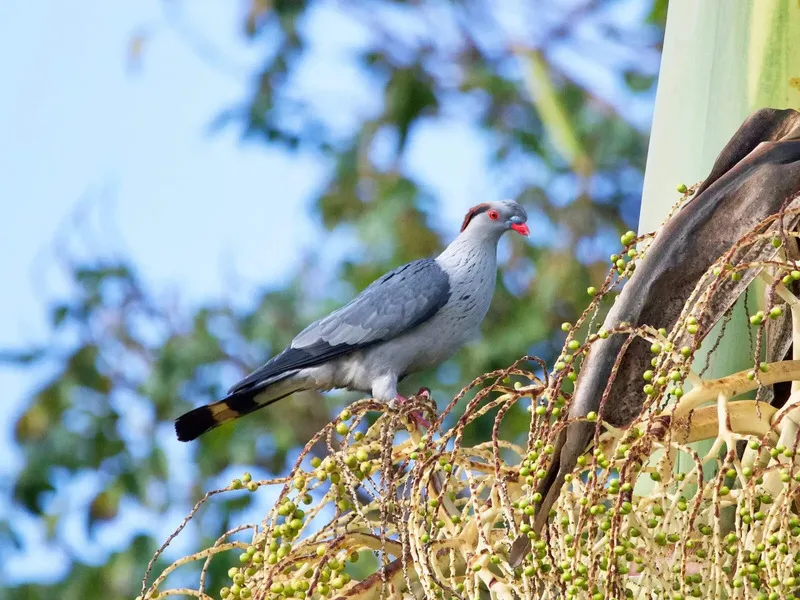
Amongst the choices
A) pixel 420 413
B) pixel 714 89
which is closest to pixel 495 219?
A: pixel 420 413

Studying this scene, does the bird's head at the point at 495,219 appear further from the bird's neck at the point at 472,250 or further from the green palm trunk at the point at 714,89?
the green palm trunk at the point at 714,89

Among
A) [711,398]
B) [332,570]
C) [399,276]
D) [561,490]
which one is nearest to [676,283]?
[711,398]

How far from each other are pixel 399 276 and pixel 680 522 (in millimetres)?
1734

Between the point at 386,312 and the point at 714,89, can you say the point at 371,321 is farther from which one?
the point at 714,89

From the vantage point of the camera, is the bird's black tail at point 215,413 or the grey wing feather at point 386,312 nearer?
the bird's black tail at point 215,413

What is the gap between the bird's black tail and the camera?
249 cm

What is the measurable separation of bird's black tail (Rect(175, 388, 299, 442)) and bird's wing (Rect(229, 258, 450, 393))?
9cm

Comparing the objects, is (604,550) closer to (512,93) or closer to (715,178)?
(715,178)

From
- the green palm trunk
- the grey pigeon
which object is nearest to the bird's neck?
the grey pigeon

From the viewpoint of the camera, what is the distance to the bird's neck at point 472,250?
2.89 metres

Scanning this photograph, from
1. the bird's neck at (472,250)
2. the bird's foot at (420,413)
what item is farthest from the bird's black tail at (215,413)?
the bird's neck at (472,250)

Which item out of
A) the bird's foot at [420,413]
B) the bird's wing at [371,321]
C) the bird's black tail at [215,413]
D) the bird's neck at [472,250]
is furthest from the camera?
the bird's neck at [472,250]

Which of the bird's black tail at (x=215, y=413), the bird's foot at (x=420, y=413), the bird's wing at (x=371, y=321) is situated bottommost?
the bird's foot at (x=420, y=413)

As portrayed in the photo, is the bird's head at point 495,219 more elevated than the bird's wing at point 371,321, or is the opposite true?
the bird's head at point 495,219
